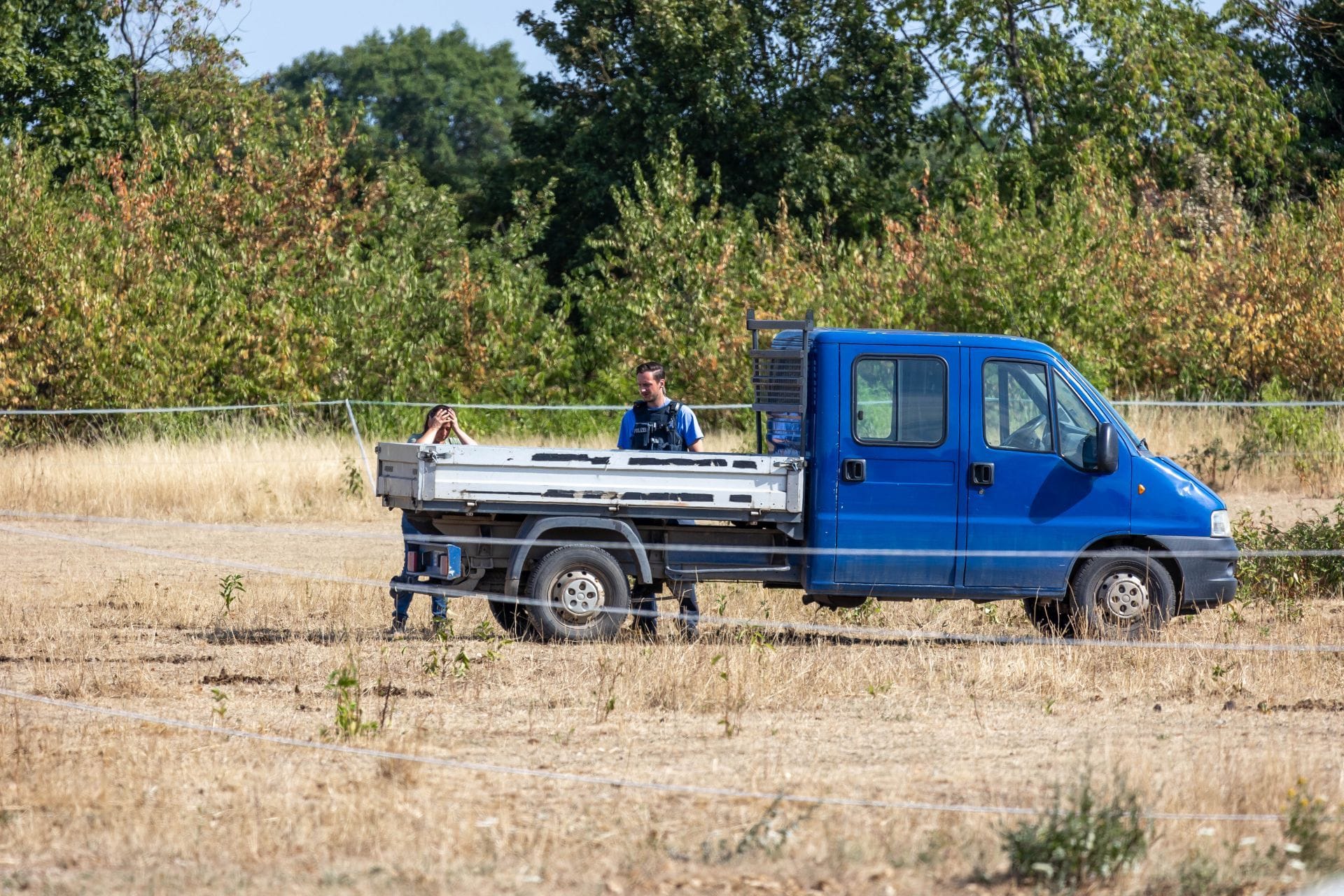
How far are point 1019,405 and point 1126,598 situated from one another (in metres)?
1.43

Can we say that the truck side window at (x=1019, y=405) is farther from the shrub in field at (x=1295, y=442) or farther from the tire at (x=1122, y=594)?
the shrub in field at (x=1295, y=442)

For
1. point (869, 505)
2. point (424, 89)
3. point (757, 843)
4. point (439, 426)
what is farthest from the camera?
point (424, 89)

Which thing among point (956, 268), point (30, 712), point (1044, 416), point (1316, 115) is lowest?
point (30, 712)

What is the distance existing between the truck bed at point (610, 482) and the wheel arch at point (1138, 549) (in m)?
1.90

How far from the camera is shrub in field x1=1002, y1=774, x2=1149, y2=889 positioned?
5695 mm

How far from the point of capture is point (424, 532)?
1107 centimetres

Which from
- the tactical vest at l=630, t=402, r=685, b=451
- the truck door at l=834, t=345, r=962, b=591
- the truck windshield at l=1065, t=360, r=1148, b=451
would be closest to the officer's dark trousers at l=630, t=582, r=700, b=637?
the tactical vest at l=630, t=402, r=685, b=451

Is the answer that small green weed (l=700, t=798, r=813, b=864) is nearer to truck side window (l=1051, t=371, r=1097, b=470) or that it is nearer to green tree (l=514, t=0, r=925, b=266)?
truck side window (l=1051, t=371, r=1097, b=470)

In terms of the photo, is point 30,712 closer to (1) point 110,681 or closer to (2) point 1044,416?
(1) point 110,681

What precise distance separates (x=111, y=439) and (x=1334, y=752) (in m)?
18.3

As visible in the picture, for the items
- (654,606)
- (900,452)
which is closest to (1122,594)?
(900,452)

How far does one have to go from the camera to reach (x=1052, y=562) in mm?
10953

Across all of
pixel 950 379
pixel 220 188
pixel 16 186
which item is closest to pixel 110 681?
pixel 950 379

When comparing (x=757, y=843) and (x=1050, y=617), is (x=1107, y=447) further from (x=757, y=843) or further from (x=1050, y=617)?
(x=757, y=843)
